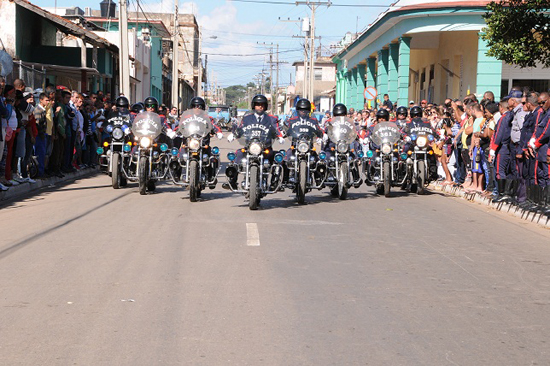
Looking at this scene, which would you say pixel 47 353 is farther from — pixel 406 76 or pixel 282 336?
pixel 406 76

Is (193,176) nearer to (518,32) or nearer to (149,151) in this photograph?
(149,151)

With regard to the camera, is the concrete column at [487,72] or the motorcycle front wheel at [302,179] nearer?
the motorcycle front wheel at [302,179]

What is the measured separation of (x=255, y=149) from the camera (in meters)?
13.0

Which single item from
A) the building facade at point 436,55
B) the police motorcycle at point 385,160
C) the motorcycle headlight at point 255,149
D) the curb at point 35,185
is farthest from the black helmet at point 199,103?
the building facade at point 436,55

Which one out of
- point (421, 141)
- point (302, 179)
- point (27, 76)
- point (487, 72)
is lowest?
point (302, 179)

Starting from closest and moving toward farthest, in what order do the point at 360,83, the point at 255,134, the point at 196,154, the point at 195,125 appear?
the point at 255,134 < the point at 196,154 < the point at 195,125 < the point at 360,83

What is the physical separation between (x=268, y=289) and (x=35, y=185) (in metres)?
10.6

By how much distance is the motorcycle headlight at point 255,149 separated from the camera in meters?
13.0

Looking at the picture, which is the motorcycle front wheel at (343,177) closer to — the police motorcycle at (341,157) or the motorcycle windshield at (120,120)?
the police motorcycle at (341,157)

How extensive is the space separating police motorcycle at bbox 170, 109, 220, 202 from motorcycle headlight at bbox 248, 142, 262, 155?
116cm

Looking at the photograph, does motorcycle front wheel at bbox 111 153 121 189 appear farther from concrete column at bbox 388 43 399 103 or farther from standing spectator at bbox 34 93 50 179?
concrete column at bbox 388 43 399 103

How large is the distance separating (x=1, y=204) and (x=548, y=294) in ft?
31.2

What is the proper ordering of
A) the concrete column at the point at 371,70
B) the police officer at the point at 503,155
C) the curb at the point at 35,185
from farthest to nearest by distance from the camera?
1. the concrete column at the point at 371,70
2. the curb at the point at 35,185
3. the police officer at the point at 503,155

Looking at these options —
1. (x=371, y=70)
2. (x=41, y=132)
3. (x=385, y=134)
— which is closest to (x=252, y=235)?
(x=385, y=134)
